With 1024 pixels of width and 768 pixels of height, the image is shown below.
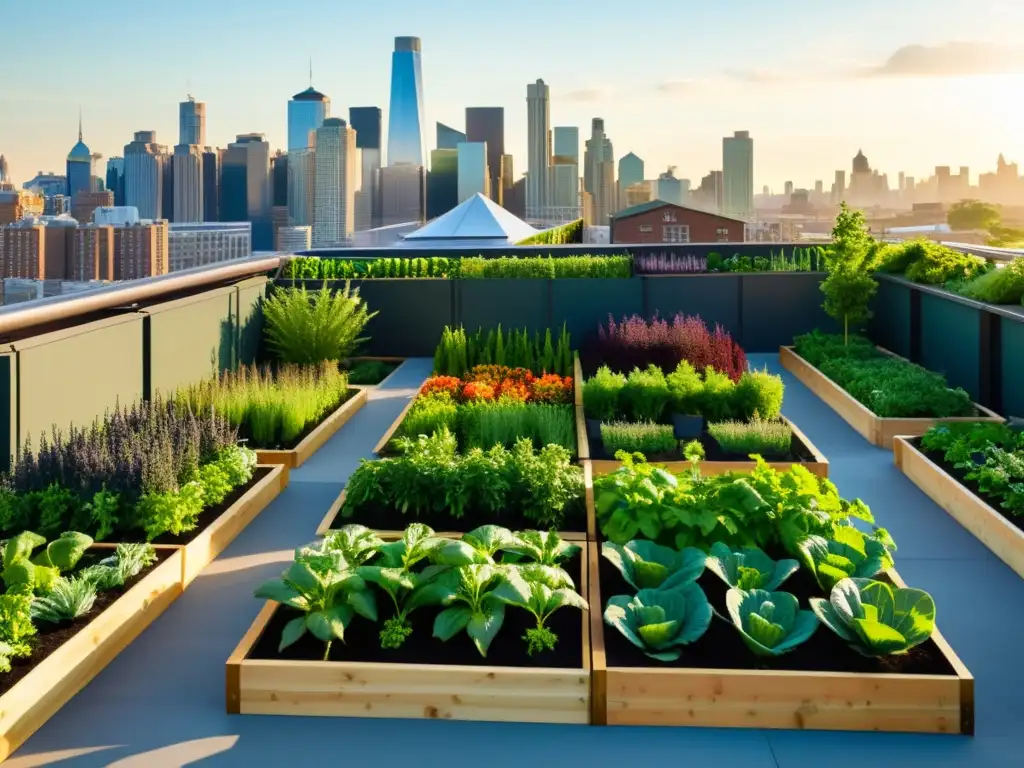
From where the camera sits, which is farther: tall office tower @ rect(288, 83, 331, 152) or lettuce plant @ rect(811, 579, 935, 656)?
tall office tower @ rect(288, 83, 331, 152)

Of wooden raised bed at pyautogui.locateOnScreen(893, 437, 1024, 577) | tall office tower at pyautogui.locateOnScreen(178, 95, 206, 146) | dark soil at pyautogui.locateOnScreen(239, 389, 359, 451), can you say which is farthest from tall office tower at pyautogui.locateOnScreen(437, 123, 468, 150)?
wooden raised bed at pyautogui.locateOnScreen(893, 437, 1024, 577)

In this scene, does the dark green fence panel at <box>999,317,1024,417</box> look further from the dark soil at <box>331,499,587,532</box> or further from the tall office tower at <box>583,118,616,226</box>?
the tall office tower at <box>583,118,616,226</box>

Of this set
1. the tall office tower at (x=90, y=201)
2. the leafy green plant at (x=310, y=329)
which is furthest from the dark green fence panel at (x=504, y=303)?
the tall office tower at (x=90, y=201)

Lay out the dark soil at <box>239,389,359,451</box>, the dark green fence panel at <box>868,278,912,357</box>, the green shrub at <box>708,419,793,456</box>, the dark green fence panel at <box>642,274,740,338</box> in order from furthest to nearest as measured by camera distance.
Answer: the dark green fence panel at <box>642,274,740,338</box> → the dark green fence panel at <box>868,278,912,357</box> → the dark soil at <box>239,389,359,451</box> → the green shrub at <box>708,419,793,456</box>

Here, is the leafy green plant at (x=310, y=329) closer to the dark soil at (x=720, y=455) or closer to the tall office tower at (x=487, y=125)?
the dark soil at (x=720, y=455)

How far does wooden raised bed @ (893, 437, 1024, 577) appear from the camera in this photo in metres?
4.39

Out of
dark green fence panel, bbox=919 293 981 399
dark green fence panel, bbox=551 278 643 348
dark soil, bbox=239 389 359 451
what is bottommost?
dark soil, bbox=239 389 359 451

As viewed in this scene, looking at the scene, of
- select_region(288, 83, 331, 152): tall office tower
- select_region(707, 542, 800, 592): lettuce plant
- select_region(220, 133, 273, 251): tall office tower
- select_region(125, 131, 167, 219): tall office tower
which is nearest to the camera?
select_region(707, 542, 800, 592): lettuce plant

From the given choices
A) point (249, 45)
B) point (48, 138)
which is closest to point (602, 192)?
point (48, 138)

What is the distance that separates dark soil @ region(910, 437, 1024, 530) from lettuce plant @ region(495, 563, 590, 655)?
223 cm

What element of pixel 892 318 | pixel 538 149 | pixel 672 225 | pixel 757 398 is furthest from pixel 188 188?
pixel 757 398

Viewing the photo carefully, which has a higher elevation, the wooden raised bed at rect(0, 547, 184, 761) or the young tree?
the young tree

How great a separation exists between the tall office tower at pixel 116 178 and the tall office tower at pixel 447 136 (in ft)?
202

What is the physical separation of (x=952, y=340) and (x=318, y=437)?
520cm
